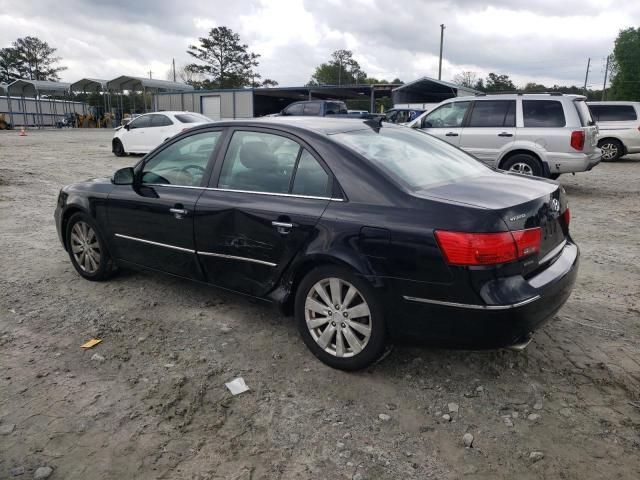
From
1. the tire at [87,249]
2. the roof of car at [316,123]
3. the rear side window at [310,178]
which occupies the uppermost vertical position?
the roof of car at [316,123]

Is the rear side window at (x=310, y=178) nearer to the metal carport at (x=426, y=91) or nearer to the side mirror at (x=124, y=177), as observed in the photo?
the side mirror at (x=124, y=177)

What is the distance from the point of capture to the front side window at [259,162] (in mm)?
3475

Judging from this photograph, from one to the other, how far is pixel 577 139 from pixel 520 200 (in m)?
7.29

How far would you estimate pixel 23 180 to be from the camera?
37.6ft

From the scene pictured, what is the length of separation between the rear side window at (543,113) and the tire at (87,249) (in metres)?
7.99

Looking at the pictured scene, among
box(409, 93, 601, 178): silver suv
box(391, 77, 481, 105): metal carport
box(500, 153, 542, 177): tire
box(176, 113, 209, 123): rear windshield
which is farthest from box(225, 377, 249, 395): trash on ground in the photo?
box(391, 77, 481, 105): metal carport

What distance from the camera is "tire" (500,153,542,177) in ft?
31.3

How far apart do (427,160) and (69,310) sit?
10.3ft

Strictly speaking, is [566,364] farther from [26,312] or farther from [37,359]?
[26,312]

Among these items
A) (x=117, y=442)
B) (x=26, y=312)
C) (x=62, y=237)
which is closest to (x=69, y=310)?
(x=26, y=312)

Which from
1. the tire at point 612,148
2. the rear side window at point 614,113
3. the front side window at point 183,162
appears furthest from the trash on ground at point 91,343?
the tire at point 612,148

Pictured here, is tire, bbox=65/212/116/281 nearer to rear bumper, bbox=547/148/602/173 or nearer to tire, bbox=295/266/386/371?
tire, bbox=295/266/386/371

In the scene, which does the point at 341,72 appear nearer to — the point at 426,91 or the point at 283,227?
the point at 426,91

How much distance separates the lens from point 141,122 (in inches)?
666
